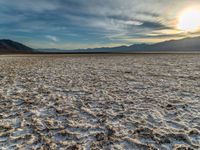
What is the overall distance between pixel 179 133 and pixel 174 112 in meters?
1.24

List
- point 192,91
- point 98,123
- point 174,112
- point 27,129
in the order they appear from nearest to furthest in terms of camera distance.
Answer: point 27,129
point 98,123
point 174,112
point 192,91

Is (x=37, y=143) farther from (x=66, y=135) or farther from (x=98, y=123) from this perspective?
(x=98, y=123)

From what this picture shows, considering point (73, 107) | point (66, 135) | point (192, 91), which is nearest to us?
point (66, 135)

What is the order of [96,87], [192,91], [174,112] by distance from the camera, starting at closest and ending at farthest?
[174,112] < [192,91] < [96,87]

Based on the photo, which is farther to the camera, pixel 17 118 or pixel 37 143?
pixel 17 118

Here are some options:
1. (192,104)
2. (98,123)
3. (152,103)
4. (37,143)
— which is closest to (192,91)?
(192,104)

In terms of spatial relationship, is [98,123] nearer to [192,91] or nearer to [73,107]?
Result: [73,107]

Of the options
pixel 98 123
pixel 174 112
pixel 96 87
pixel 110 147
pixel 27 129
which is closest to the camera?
pixel 110 147

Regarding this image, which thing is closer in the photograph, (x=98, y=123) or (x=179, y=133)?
(x=179, y=133)

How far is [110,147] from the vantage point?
10.4ft

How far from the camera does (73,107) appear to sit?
17.5 ft

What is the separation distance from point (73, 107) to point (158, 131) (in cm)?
274

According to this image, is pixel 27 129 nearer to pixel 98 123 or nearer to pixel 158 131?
pixel 98 123

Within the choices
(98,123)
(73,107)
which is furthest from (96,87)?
(98,123)
